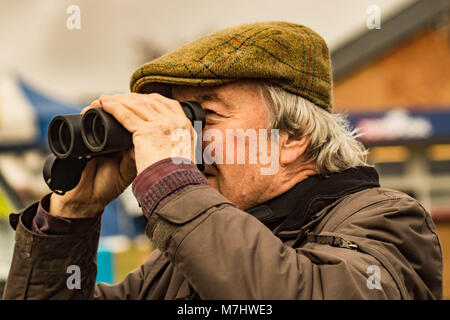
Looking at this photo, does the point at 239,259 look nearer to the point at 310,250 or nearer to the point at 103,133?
the point at 310,250

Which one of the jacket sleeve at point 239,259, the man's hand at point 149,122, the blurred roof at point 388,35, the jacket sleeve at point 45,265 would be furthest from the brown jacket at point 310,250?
the blurred roof at point 388,35

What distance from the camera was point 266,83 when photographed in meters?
1.72

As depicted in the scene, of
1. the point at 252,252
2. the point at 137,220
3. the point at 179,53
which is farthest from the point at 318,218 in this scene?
the point at 137,220

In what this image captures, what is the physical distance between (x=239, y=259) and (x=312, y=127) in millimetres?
744

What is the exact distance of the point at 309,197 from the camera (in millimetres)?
1638

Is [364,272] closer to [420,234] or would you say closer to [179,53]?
[420,234]

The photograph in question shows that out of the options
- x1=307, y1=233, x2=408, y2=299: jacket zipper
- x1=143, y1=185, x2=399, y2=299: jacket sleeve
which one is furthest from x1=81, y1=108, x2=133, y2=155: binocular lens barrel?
x1=307, y1=233, x2=408, y2=299: jacket zipper

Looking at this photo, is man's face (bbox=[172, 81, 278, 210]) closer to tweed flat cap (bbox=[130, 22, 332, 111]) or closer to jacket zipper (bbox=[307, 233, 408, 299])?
tweed flat cap (bbox=[130, 22, 332, 111])

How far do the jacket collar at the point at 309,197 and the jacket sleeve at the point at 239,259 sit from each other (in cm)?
32

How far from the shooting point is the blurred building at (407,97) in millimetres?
8656

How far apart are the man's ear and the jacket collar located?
0.30 feet

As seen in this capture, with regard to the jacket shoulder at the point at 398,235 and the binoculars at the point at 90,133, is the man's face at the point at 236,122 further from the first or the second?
the jacket shoulder at the point at 398,235

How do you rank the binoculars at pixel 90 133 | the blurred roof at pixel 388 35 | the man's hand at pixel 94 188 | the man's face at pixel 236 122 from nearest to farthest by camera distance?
the binoculars at pixel 90 133 → the man's face at pixel 236 122 → the man's hand at pixel 94 188 → the blurred roof at pixel 388 35

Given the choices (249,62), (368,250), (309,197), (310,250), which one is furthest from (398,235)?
(249,62)
